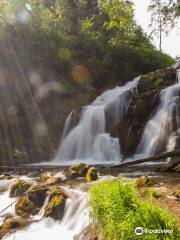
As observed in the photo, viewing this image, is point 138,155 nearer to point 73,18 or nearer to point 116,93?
point 116,93

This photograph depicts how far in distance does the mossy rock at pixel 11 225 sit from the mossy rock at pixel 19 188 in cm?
251

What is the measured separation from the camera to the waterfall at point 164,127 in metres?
19.8

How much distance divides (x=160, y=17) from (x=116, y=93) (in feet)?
45.1

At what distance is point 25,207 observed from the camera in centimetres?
1073

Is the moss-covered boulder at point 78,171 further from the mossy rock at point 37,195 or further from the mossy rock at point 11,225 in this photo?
the mossy rock at point 11,225

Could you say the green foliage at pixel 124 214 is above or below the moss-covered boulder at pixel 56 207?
above

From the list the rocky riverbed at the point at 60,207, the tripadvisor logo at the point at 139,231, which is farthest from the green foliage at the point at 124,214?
the rocky riverbed at the point at 60,207

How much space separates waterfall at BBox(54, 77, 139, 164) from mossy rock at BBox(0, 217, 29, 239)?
1239cm

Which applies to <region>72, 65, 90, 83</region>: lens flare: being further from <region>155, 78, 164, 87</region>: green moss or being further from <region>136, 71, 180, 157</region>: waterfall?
<region>136, 71, 180, 157</region>: waterfall

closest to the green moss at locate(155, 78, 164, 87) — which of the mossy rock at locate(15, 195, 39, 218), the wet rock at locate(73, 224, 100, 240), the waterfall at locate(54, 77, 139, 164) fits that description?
the waterfall at locate(54, 77, 139, 164)

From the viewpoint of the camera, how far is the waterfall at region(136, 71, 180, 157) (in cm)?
1981

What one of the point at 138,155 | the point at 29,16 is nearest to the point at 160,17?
the point at 138,155

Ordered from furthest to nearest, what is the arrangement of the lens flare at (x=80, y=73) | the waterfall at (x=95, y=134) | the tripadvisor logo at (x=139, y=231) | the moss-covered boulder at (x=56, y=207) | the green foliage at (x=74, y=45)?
the lens flare at (x=80, y=73) < the green foliage at (x=74, y=45) < the waterfall at (x=95, y=134) < the moss-covered boulder at (x=56, y=207) < the tripadvisor logo at (x=139, y=231)

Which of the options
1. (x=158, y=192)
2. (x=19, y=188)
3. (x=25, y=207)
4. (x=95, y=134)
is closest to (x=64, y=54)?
(x=95, y=134)
